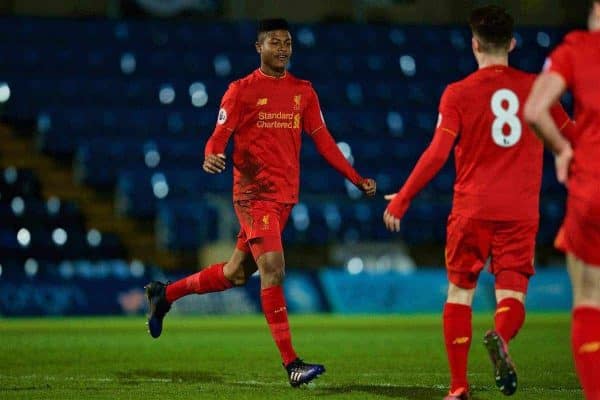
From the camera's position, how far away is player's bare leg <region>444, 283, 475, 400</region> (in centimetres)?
657

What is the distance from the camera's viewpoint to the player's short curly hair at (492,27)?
6.45 meters

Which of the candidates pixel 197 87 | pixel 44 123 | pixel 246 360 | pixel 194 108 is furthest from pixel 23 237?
pixel 246 360

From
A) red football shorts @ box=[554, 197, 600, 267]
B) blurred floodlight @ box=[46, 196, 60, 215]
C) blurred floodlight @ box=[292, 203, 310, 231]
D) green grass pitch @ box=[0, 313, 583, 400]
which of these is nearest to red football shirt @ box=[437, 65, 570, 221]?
green grass pitch @ box=[0, 313, 583, 400]

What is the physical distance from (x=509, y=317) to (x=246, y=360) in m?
3.62

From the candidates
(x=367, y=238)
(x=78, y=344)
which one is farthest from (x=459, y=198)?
(x=367, y=238)

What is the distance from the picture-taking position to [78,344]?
37.5 feet

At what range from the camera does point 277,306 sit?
8023mm

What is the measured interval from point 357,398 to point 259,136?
2.15 meters

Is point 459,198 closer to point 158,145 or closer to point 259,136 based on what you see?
point 259,136

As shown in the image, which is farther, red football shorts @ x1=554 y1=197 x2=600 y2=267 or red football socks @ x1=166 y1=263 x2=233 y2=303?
red football socks @ x1=166 y1=263 x2=233 y2=303

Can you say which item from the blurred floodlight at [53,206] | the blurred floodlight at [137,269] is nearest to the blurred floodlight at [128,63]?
the blurred floodlight at [53,206]

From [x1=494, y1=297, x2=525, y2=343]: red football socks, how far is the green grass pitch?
2.39 ft

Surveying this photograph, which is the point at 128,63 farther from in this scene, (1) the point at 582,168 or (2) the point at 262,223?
(1) the point at 582,168

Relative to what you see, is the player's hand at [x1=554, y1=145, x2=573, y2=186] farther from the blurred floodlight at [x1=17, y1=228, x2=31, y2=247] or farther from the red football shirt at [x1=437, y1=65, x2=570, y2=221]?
the blurred floodlight at [x1=17, y1=228, x2=31, y2=247]
